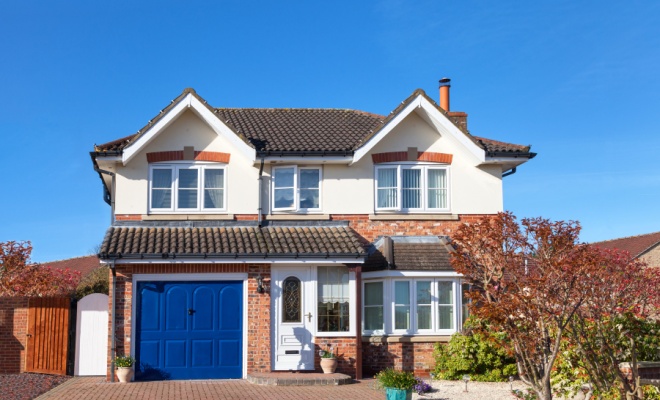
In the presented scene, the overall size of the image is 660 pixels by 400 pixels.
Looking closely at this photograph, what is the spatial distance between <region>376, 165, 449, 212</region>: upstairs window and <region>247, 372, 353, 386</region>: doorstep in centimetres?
539

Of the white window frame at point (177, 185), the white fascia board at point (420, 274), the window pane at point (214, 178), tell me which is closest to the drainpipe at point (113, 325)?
the white window frame at point (177, 185)

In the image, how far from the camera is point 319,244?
20750 millimetres

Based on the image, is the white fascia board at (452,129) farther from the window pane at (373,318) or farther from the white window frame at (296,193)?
the window pane at (373,318)

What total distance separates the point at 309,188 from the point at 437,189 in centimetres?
362

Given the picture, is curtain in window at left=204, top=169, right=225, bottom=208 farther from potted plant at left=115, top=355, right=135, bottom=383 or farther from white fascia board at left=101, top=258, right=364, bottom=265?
potted plant at left=115, top=355, right=135, bottom=383

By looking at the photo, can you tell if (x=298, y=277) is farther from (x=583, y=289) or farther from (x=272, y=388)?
(x=583, y=289)

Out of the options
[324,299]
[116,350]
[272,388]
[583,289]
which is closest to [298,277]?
[324,299]

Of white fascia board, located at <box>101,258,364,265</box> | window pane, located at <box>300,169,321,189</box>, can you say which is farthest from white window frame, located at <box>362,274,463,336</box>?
window pane, located at <box>300,169,321,189</box>

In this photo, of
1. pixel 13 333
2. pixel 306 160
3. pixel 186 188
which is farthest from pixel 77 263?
pixel 306 160

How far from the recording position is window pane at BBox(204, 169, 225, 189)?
870 inches

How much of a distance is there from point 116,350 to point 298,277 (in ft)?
16.0

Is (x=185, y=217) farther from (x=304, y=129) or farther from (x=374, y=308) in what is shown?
(x=374, y=308)

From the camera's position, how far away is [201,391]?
17.8 metres

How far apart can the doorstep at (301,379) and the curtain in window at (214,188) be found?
5041 millimetres
